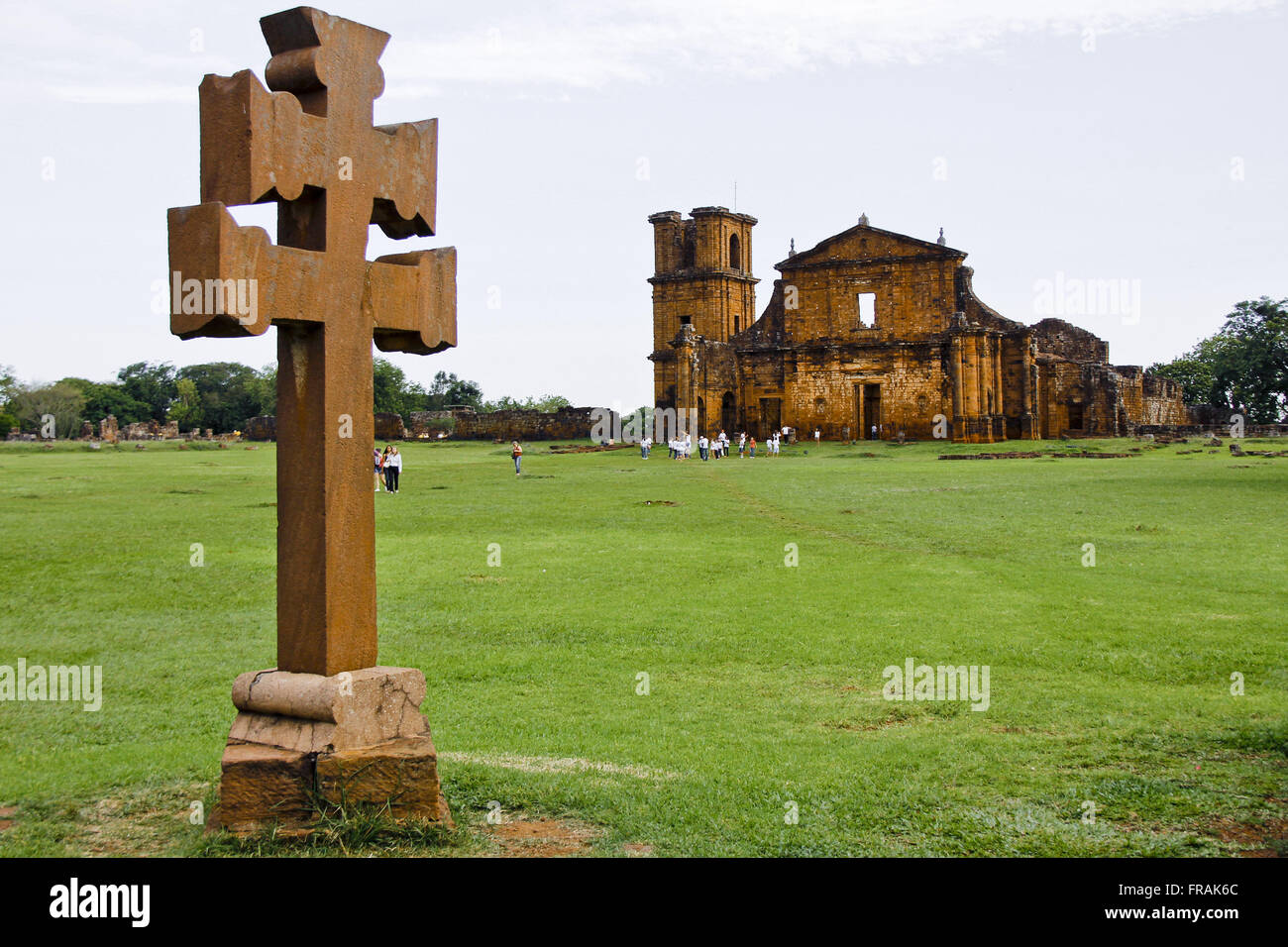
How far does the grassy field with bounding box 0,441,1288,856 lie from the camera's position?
15.5 feet

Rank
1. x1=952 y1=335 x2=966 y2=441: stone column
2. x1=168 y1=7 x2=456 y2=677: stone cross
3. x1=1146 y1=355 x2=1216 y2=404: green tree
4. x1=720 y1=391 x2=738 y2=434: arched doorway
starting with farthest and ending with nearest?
x1=1146 y1=355 x2=1216 y2=404: green tree, x1=720 y1=391 x2=738 y2=434: arched doorway, x1=952 y1=335 x2=966 y2=441: stone column, x1=168 y1=7 x2=456 y2=677: stone cross

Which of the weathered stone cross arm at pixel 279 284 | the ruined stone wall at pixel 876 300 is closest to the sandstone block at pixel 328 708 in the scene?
the weathered stone cross arm at pixel 279 284

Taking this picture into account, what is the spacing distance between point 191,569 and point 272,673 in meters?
8.31

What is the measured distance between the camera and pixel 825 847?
14.4 ft

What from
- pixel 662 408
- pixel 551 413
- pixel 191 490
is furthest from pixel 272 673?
pixel 551 413

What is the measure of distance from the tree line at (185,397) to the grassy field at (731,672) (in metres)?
66.4

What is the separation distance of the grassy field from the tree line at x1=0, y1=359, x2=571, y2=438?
66.4 meters

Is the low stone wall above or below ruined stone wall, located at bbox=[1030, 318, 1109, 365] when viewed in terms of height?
below

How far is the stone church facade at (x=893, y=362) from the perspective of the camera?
47.5m

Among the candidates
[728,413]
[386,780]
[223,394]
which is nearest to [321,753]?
[386,780]

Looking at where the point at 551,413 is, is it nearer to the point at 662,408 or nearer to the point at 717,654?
the point at 662,408

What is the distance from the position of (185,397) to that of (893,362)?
67329 millimetres

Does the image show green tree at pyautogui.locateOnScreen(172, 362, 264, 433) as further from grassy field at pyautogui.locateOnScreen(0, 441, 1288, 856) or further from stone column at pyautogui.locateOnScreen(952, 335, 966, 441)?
grassy field at pyautogui.locateOnScreen(0, 441, 1288, 856)

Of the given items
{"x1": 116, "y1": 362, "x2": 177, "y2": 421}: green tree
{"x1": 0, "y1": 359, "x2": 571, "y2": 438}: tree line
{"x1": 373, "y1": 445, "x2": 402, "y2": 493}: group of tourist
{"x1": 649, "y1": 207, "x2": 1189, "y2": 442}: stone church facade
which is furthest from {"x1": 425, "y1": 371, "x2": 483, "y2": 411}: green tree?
{"x1": 373, "y1": 445, "x2": 402, "y2": 493}: group of tourist
